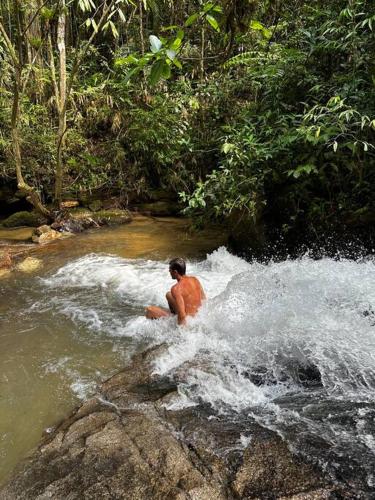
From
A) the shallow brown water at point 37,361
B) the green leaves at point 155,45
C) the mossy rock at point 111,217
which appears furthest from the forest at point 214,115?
the shallow brown water at point 37,361

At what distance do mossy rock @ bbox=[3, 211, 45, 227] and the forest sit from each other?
0.63 m

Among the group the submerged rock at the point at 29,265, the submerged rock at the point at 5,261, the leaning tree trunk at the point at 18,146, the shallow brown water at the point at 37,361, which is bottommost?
the shallow brown water at the point at 37,361

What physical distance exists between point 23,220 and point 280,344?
884 cm

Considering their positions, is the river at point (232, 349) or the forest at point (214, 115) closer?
the river at point (232, 349)

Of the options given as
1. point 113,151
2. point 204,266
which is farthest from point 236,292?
point 113,151

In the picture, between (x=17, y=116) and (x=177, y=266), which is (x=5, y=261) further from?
(x=177, y=266)

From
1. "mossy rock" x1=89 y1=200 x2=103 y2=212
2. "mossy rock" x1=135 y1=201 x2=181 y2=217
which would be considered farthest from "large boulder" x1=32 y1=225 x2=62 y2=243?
"mossy rock" x1=135 y1=201 x2=181 y2=217

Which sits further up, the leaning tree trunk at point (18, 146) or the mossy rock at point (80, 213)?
the leaning tree trunk at point (18, 146)

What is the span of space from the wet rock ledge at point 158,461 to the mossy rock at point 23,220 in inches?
330

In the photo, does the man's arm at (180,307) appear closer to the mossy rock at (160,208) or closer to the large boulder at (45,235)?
the large boulder at (45,235)

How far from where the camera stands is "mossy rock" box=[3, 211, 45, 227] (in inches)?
420

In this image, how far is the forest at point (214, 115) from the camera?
5895 millimetres

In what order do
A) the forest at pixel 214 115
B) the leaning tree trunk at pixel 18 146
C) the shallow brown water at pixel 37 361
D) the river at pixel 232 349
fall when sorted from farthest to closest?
1. the leaning tree trunk at pixel 18 146
2. the forest at pixel 214 115
3. the shallow brown water at pixel 37 361
4. the river at pixel 232 349

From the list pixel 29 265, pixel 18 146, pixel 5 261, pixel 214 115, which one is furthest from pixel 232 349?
pixel 214 115
